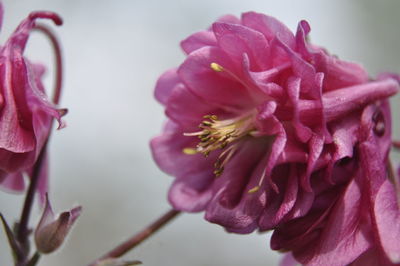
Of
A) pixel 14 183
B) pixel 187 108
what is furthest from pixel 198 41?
pixel 14 183

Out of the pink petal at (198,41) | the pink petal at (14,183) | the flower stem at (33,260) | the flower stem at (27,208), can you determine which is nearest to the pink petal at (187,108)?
the pink petal at (198,41)

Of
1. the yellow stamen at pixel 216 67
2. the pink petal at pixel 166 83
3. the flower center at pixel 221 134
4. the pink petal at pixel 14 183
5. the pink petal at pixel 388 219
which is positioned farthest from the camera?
the pink petal at pixel 166 83

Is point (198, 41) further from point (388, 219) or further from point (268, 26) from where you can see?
point (388, 219)

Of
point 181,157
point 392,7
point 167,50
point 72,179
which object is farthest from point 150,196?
point 181,157

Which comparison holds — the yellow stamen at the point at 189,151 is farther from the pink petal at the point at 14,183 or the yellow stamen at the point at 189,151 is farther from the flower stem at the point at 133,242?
the pink petal at the point at 14,183

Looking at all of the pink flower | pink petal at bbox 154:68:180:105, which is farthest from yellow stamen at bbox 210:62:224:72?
the pink flower

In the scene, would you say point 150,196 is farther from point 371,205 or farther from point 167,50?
point 371,205

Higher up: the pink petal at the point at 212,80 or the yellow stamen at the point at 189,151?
the pink petal at the point at 212,80
